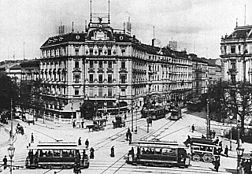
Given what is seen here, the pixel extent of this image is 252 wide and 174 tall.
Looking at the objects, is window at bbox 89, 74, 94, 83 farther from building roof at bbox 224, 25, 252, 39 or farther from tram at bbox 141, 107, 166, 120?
building roof at bbox 224, 25, 252, 39

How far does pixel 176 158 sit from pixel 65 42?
4542 cm

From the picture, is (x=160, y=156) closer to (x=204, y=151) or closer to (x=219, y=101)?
(x=204, y=151)

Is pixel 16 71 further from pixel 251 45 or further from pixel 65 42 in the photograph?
pixel 251 45

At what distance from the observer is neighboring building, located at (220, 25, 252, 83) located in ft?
217

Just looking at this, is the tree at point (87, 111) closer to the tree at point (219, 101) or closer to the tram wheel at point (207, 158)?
the tree at point (219, 101)

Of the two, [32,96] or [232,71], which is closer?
[232,71]

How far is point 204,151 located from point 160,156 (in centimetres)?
496

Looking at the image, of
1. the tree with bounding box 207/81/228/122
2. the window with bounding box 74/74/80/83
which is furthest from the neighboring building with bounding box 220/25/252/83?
the window with bounding box 74/74/80/83

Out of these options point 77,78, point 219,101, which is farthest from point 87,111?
point 219,101

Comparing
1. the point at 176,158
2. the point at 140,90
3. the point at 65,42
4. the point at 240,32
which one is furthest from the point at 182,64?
the point at 176,158

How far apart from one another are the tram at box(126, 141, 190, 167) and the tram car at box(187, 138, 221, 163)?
220cm

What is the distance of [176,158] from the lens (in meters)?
31.7

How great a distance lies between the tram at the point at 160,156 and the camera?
103 ft

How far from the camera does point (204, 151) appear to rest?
1340 inches
